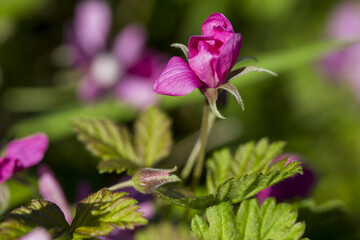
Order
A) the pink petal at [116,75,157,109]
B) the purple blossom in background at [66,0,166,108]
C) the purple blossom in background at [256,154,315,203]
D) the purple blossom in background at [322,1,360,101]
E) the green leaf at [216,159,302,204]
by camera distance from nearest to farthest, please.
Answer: the green leaf at [216,159,302,204] → the purple blossom in background at [256,154,315,203] → the pink petal at [116,75,157,109] → the purple blossom in background at [66,0,166,108] → the purple blossom in background at [322,1,360,101]

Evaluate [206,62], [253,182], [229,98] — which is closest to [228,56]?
[206,62]

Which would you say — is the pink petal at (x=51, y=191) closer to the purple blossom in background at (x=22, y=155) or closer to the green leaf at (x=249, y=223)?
the purple blossom in background at (x=22, y=155)

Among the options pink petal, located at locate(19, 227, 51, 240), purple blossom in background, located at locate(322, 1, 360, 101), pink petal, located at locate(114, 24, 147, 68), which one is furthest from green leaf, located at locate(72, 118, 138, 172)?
purple blossom in background, located at locate(322, 1, 360, 101)

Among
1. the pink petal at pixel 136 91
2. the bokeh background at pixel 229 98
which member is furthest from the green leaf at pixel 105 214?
the pink petal at pixel 136 91

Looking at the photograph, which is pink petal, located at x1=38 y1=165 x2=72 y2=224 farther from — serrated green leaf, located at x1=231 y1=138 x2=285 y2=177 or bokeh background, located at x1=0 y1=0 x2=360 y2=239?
bokeh background, located at x1=0 y1=0 x2=360 y2=239

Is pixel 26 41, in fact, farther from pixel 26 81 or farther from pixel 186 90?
pixel 186 90

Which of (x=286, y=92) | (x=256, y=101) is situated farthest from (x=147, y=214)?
(x=286, y=92)

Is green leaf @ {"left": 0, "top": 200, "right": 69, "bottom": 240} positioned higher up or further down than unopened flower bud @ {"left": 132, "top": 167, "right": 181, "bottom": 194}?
further down
